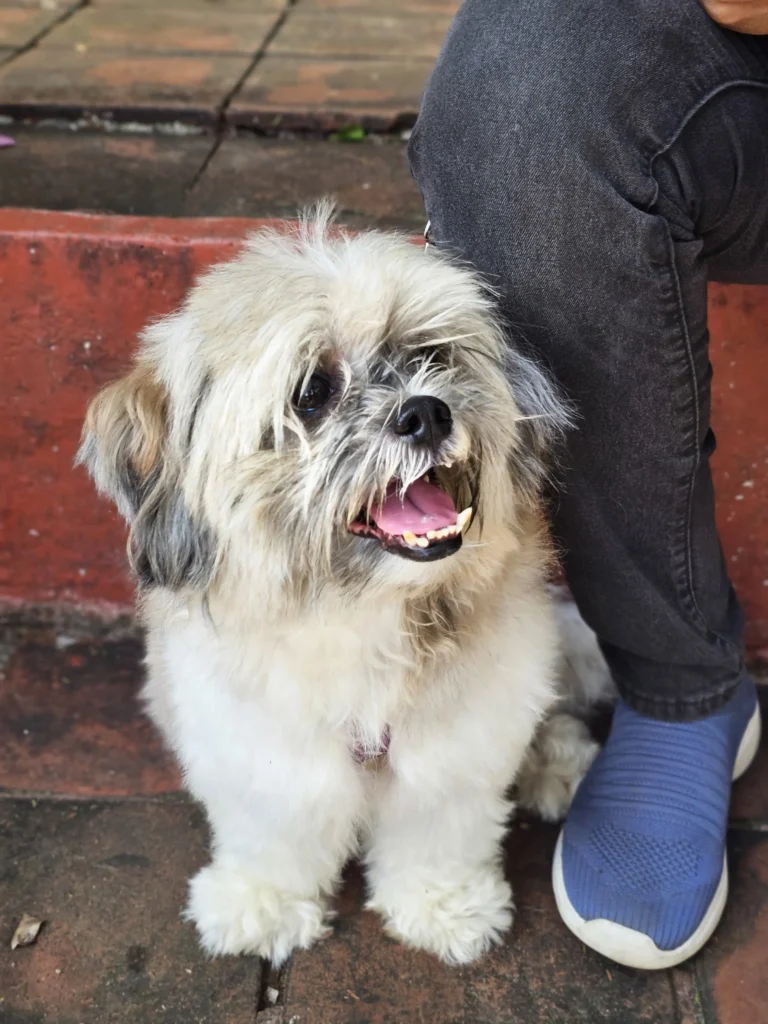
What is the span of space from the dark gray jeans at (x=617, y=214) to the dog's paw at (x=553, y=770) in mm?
487

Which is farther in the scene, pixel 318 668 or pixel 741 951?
pixel 741 951

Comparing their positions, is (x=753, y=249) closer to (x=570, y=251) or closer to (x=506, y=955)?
(x=570, y=251)

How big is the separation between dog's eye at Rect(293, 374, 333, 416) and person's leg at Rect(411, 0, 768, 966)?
321 millimetres

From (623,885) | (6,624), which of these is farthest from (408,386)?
(6,624)

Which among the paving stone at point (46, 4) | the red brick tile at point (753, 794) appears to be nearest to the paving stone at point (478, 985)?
the red brick tile at point (753, 794)

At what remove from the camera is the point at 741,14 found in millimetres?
1209

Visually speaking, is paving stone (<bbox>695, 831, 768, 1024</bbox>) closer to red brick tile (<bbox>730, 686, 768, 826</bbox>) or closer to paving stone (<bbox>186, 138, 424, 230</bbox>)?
red brick tile (<bbox>730, 686, 768, 826</bbox>)

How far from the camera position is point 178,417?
4.42ft

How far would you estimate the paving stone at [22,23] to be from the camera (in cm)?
349

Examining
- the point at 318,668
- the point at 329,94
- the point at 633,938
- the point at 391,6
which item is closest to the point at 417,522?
the point at 318,668

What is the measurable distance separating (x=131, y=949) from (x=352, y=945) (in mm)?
397

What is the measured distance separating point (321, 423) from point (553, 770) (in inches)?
40.8

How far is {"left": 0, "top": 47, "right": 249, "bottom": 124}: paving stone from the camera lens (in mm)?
2855

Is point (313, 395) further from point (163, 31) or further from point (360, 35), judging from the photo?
point (163, 31)
